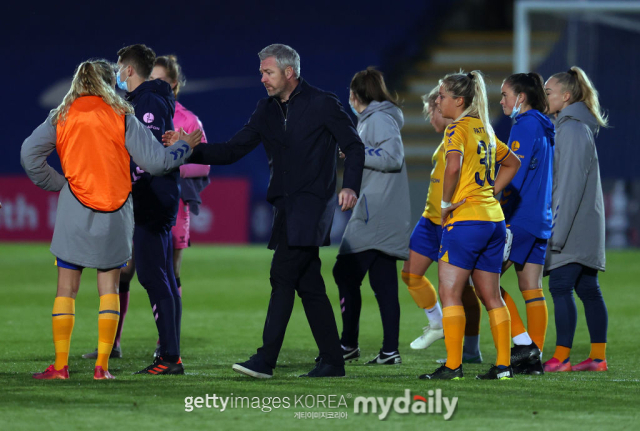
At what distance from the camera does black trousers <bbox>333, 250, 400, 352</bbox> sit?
5605mm

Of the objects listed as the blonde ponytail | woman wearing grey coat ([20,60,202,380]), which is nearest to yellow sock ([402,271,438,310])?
the blonde ponytail

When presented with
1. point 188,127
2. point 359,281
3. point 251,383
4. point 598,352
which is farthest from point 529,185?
point 188,127

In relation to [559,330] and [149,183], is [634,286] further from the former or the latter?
[149,183]

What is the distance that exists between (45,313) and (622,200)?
12932 millimetres

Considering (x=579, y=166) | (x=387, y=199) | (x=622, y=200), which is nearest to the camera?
(x=579, y=166)

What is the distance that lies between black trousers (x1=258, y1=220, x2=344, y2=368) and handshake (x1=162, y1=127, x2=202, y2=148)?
0.61 m

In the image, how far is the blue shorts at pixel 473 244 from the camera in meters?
4.40

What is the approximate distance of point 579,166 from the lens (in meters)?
5.19

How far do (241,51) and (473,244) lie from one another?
2044 centimetres

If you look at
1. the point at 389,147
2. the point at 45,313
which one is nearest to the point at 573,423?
the point at 389,147

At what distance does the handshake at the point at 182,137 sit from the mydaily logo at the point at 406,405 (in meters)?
1.61

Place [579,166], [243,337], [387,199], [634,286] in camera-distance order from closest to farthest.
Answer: [579,166] < [387,199] < [243,337] < [634,286]

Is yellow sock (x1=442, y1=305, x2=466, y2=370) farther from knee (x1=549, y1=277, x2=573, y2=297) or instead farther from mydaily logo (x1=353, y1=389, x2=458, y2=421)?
knee (x1=549, y1=277, x2=573, y2=297)

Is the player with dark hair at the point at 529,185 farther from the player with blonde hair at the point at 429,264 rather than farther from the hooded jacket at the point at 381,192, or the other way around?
the hooded jacket at the point at 381,192
